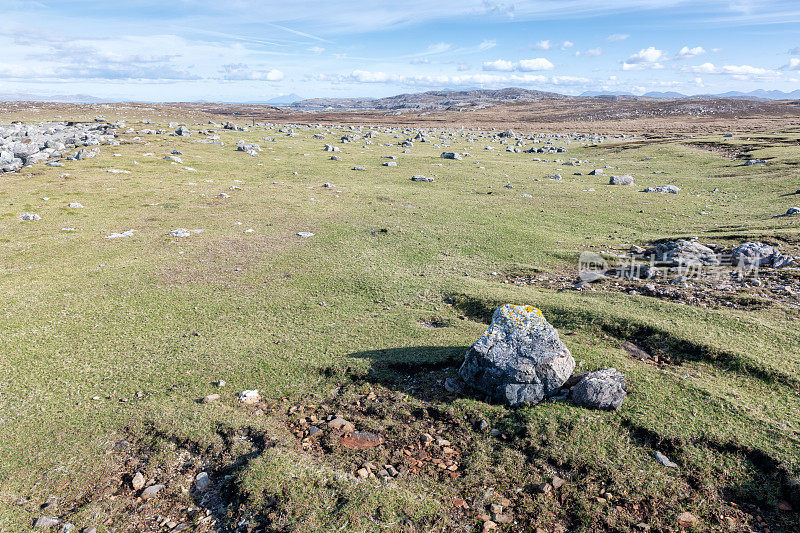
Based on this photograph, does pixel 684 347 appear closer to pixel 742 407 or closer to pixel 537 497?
pixel 742 407

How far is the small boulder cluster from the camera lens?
7996 mm

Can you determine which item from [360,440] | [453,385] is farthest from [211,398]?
[453,385]

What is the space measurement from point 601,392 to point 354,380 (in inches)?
202

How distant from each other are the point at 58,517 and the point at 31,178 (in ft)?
113

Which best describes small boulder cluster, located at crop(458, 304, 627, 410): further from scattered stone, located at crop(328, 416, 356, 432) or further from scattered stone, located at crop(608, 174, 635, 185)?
scattered stone, located at crop(608, 174, 635, 185)

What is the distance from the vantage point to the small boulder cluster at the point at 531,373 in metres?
8.00

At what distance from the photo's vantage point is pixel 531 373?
813 cm

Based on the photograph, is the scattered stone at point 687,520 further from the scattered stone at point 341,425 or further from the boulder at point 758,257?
the boulder at point 758,257

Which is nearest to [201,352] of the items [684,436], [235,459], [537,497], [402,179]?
[235,459]

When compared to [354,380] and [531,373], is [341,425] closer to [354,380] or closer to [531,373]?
[354,380]

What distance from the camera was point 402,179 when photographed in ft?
115

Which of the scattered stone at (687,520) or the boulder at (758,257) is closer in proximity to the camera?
the scattered stone at (687,520)

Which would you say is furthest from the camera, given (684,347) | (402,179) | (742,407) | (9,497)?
(402,179)

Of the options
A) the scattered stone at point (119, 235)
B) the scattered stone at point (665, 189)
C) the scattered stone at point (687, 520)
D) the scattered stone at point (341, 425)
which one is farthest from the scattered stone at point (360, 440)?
the scattered stone at point (665, 189)
